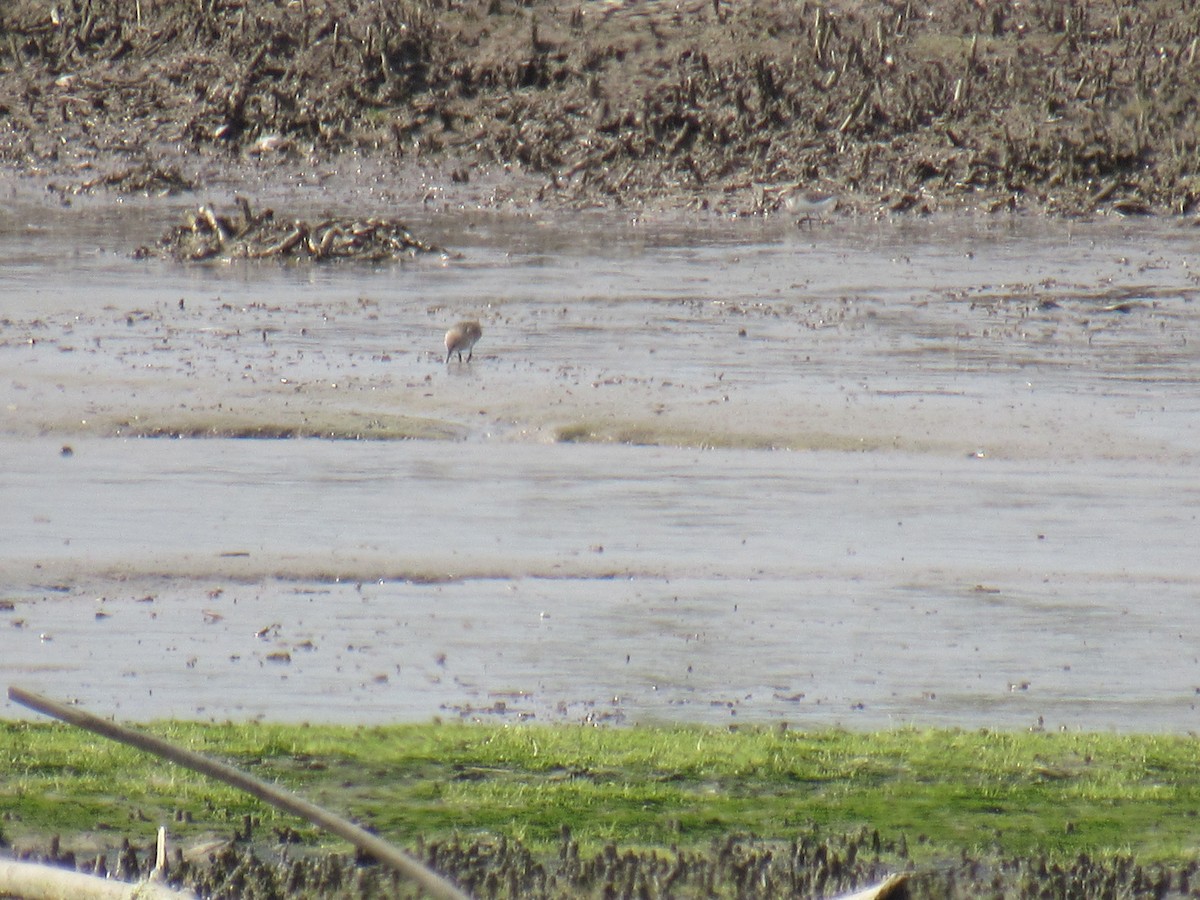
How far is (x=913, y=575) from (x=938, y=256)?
12.3 metres

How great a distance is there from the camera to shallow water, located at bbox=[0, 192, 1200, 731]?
8.69m

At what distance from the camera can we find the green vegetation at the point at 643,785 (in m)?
6.67

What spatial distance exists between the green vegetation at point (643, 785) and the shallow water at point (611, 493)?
1.64ft

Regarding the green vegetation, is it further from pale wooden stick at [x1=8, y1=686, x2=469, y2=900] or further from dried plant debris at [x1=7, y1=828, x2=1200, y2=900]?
pale wooden stick at [x1=8, y1=686, x2=469, y2=900]

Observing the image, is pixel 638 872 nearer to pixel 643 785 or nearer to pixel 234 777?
pixel 643 785

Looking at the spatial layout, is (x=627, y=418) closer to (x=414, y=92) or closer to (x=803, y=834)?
(x=803, y=834)

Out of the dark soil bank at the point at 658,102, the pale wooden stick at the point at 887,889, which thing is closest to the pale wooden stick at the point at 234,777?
the pale wooden stick at the point at 887,889

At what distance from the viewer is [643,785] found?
7.11 metres

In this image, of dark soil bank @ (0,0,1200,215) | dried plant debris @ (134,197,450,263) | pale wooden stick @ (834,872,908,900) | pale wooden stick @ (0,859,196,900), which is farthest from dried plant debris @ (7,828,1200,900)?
dark soil bank @ (0,0,1200,215)

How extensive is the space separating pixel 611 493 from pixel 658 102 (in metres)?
16.4

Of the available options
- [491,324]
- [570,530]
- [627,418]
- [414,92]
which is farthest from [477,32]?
[570,530]

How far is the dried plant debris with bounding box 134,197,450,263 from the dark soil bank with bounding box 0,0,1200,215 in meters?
3.77

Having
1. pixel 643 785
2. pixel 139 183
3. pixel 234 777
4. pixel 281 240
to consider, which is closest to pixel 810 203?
pixel 281 240

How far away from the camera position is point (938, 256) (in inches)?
875
